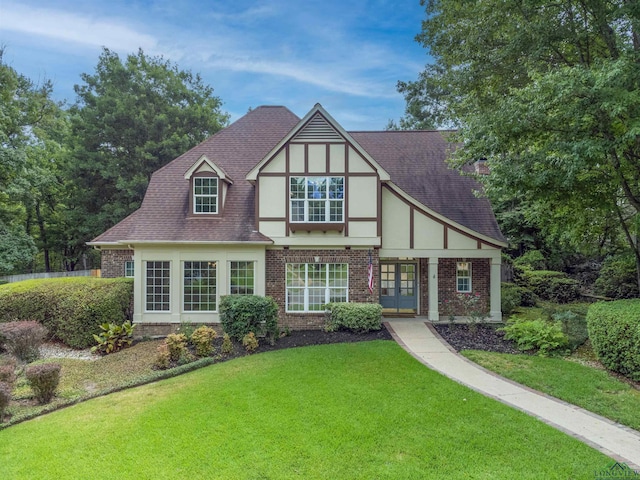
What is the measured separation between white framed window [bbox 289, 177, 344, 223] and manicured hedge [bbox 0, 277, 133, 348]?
21.4 ft

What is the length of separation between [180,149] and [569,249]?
80.2 feet

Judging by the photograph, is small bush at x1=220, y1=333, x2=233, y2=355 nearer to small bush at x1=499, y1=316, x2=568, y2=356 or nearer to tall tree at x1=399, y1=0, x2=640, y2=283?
small bush at x1=499, y1=316, x2=568, y2=356

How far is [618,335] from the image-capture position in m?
7.44

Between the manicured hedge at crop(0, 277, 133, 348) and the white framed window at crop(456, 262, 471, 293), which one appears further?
the white framed window at crop(456, 262, 471, 293)

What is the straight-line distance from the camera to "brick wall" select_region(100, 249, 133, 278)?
1534 centimetres

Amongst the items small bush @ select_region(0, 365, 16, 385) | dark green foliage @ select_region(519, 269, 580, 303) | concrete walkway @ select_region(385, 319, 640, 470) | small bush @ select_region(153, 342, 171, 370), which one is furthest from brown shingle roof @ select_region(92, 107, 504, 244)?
concrete walkway @ select_region(385, 319, 640, 470)

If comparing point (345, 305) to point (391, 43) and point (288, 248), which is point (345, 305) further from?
point (391, 43)

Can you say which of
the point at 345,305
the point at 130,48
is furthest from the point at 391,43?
the point at 130,48

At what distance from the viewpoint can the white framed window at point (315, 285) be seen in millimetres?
12383

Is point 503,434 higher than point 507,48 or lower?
lower

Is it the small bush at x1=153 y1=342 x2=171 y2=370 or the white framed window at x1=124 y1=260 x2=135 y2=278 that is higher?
the white framed window at x1=124 y1=260 x2=135 y2=278

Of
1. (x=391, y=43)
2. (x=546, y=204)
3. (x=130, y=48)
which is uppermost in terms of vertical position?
(x=130, y=48)

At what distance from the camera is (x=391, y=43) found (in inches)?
613

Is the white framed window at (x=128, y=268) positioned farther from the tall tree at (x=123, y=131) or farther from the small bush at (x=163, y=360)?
the tall tree at (x=123, y=131)
